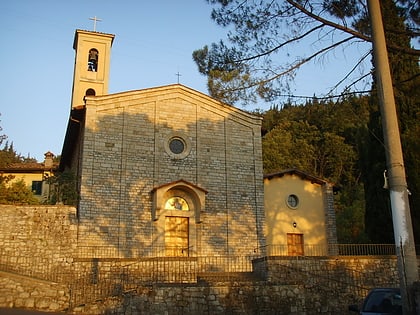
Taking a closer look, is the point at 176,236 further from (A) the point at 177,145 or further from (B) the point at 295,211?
(B) the point at 295,211

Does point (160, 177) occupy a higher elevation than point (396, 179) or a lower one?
higher

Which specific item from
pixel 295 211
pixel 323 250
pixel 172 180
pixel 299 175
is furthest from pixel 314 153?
pixel 172 180

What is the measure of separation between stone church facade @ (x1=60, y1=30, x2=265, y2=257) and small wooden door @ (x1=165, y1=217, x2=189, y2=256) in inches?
1.7

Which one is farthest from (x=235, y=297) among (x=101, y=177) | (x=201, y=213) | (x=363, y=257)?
(x=101, y=177)

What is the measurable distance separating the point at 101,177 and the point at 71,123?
395 centimetres

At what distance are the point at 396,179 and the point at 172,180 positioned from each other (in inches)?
498

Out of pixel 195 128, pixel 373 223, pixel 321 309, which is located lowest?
pixel 321 309

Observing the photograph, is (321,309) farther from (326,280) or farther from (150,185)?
(150,185)

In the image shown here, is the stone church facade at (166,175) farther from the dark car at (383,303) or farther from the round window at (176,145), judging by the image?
the dark car at (383,303)

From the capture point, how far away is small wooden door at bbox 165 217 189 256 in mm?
20000

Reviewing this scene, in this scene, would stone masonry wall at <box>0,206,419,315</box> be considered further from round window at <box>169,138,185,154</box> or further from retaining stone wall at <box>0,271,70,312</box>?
round window at <box>169,138,185,154</box>

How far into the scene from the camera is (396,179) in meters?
9.15

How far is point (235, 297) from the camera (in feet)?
45.7

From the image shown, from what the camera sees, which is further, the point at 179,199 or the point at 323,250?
the point at 323,250
